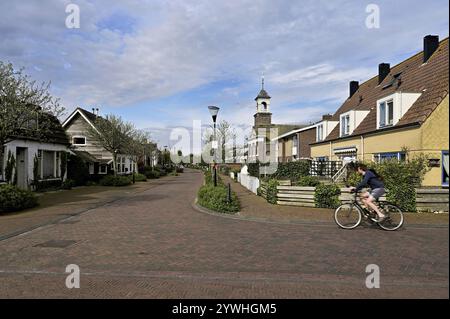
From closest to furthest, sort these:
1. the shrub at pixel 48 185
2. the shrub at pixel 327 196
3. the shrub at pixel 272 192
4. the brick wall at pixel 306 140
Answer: the shrub at pixel 327 196
the shrub at pixel 272 192
the shrub at pixel 48 185
the brick wall at pixel 306 140

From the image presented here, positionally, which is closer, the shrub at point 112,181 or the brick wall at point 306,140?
the shrub at point 112,181

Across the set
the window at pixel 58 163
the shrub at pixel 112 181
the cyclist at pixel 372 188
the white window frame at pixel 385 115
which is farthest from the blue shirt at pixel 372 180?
the shrub at pixel 112 181

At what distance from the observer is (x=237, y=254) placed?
7125mm

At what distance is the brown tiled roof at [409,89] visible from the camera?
16562 mm

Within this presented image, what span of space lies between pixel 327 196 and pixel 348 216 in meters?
3.97

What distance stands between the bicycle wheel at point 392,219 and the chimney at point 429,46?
51.9ft

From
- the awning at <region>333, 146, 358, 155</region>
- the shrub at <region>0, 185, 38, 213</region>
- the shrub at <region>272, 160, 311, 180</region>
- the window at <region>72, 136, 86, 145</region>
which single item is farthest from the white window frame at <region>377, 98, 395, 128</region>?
the window at <region>72, 136, 86, 145</region>

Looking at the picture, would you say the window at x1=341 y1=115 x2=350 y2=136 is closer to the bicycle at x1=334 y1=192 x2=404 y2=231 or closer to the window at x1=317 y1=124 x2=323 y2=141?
the window at x1=317 y1=124 x2=323 y2=141

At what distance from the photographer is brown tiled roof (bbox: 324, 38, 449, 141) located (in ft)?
54.3

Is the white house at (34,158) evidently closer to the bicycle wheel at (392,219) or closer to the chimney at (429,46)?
the bicycle wheel at (392,219)

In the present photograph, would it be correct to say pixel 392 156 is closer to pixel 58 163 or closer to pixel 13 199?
pixel 13 199

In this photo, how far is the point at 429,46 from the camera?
824 inches

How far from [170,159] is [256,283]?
89417mm

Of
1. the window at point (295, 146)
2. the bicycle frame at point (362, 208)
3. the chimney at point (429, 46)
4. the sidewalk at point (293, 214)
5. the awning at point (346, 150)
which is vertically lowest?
the sidewalk at point (293, 214)
